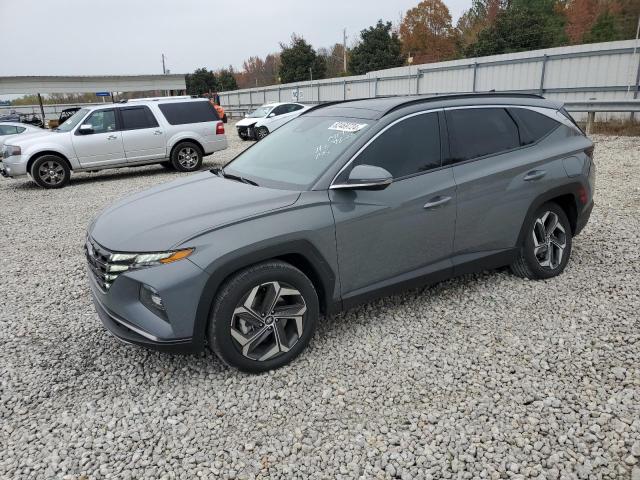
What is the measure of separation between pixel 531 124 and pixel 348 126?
1.77 meters

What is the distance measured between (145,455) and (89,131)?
33.8 ft

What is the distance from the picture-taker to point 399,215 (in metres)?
3.46

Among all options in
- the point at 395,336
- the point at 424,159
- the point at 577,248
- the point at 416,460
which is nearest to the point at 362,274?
the point at 395,336

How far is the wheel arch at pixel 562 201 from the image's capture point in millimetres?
4168

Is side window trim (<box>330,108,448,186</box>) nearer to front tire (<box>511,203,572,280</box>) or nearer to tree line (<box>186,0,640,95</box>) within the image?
front tire (<box>511,203,572,280</box>)

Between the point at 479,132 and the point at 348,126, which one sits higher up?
the point at 348,126

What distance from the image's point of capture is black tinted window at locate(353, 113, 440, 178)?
3.49 m

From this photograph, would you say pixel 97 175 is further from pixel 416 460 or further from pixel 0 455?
pixel 416 460

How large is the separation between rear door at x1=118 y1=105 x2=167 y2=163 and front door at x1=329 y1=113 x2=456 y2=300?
31.2 ft

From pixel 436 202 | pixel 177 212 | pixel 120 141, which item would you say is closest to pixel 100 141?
pixel 120 141

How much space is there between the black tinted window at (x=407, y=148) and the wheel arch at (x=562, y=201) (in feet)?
3.51

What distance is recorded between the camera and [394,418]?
9.08 ft

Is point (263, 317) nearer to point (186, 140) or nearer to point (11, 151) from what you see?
point (186, 140)

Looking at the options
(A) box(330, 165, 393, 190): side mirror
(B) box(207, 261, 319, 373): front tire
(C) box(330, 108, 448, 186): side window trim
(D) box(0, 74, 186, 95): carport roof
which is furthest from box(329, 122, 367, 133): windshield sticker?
(D) box(0, 74, 186, 95): carport roof
